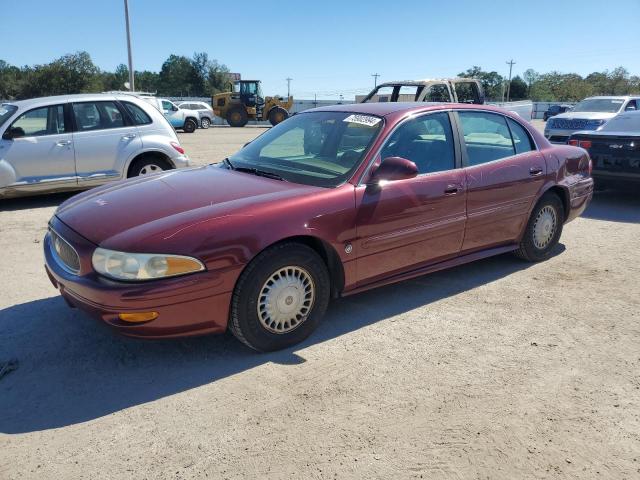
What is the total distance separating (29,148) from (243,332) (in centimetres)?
571

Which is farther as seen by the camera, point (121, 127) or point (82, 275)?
point (121, 127)

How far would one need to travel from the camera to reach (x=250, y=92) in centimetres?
3288

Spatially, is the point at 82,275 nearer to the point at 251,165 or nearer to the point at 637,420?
the point at 251,165

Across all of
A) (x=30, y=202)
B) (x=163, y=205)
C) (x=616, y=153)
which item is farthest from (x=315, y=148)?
(x=616, y=153)

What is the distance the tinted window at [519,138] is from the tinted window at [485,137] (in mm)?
68

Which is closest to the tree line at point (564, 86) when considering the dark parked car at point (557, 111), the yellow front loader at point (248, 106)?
the dark parked car at point (557, 111)

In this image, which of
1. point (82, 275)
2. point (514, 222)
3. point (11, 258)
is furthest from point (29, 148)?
point (514, 222)

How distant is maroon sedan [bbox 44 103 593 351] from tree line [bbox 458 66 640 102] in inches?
2223

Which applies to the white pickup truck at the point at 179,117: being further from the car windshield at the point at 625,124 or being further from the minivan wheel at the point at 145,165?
the car windshield at the point at 625,124

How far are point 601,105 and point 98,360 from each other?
54.6 ft

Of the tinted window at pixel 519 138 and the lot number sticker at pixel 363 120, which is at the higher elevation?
the lot number sticker at pixel 363 120

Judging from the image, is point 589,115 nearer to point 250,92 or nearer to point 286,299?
point 286,299

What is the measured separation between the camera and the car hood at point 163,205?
2998 millimetres

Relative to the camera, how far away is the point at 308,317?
3510mm
